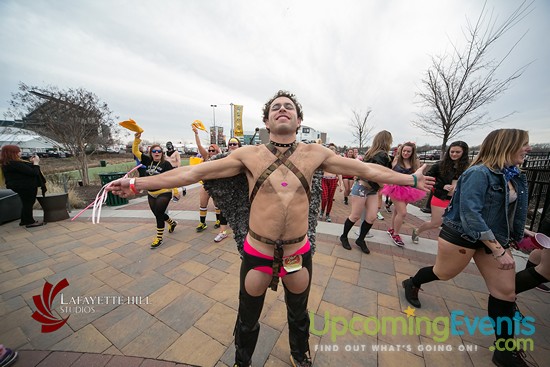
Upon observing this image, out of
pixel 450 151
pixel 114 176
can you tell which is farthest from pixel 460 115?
pixel 114 176

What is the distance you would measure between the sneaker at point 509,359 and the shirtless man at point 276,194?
180cm

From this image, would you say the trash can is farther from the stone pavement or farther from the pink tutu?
the pink tutu

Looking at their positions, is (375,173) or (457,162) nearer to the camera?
(375,173)

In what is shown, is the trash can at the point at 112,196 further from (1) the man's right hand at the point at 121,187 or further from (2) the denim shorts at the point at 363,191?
(2) the denim shorts at the point at 363,191

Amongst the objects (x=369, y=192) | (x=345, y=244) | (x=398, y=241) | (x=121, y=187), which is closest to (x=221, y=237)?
(x=345, y=244)

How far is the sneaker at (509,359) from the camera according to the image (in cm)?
179

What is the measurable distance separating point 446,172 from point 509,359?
2934mm

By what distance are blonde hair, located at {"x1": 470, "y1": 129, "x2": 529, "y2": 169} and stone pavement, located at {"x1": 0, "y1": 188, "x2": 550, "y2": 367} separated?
6.41 feet

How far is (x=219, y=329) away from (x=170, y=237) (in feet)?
9.79

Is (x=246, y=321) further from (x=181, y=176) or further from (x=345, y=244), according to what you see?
(x=345, y=244)

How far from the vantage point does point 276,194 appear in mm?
1541

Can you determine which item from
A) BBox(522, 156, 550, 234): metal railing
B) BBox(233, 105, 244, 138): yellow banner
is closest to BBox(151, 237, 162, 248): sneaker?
BBox(522, 156, 550, 234): metal railing

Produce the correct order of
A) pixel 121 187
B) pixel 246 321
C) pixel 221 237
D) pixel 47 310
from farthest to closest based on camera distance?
pixel 221 237
pixel 47 310
pixel 246 321
pixel 121 187

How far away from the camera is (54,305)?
8.48 ft
